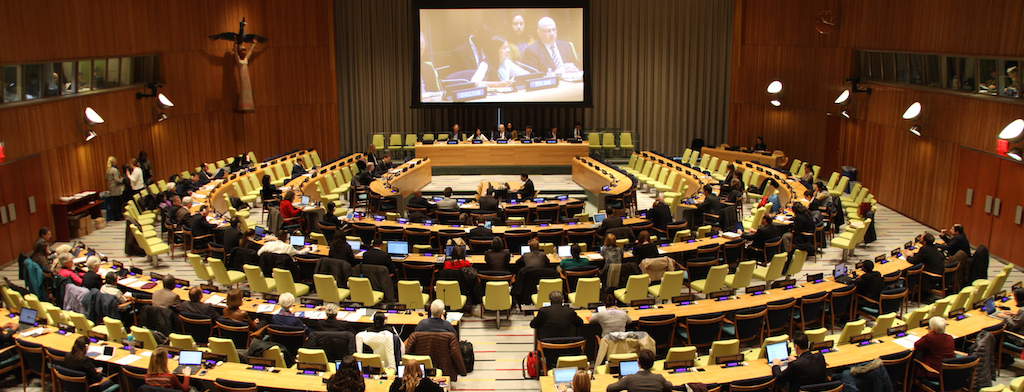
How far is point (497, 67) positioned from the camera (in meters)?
25.9

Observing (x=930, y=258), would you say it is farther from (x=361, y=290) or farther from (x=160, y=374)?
(x=160, y=374)

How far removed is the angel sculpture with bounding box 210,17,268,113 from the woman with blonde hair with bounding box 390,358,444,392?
18227mm

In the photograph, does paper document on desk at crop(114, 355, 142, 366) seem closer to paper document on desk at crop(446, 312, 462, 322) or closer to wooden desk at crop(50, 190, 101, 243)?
paper document on desk at crop(446, 312, 462, 322)

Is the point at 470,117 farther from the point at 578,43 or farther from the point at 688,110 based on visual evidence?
the point at 688,110

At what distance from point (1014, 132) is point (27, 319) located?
1582 centimetres

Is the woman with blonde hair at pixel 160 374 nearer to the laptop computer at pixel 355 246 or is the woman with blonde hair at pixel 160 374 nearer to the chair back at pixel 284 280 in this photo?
the chair back at pixel 284 280

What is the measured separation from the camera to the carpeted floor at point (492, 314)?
9.21 metres

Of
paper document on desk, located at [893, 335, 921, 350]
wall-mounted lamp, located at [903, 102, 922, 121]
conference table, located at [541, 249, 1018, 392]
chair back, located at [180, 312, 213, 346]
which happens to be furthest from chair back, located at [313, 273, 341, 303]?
wall-mounted lamp, located at [903, 102, 922, 121]

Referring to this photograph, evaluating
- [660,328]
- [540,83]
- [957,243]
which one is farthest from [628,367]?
[540,83]

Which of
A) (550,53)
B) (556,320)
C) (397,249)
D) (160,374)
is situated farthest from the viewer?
(550,53)

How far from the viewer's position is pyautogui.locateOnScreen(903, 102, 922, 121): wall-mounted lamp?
17.5m

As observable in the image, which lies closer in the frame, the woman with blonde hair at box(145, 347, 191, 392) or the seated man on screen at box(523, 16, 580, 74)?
the woman with blonde hair at box(145, 347, 191, 392)

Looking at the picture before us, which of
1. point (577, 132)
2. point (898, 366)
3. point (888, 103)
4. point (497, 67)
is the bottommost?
point (898, 366)

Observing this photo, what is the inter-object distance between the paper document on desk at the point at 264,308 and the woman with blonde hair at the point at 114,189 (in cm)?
1001
